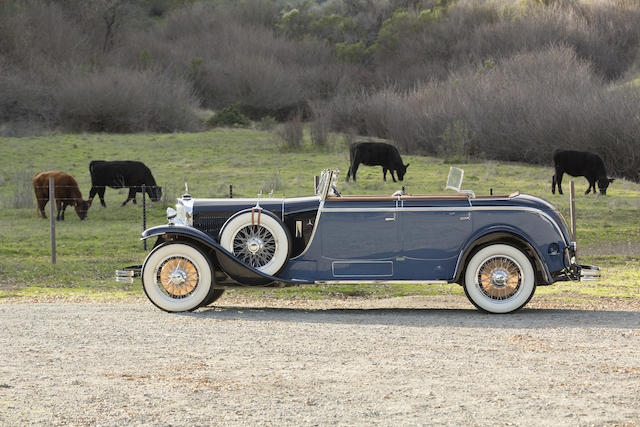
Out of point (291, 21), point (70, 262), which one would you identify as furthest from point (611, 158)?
point (291, 21)

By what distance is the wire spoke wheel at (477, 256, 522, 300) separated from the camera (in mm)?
11055

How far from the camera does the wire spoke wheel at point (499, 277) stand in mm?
11055

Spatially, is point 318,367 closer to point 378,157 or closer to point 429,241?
point 429,241

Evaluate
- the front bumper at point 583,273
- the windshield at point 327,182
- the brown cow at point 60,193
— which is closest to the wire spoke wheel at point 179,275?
the windshield at point 327,182

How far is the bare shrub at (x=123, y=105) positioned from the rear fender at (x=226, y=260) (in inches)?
1843

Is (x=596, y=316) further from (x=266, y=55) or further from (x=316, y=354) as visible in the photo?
(x=266, y=55)

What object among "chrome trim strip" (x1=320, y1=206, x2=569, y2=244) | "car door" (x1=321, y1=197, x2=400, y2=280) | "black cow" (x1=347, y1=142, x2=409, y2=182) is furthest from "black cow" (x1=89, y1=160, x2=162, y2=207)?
"chrome trim strip" (x1=320, y1=206, x2=569, y2=244)

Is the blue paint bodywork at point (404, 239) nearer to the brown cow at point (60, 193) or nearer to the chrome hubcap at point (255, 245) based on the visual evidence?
the chrome hubcap at point (255, 245)

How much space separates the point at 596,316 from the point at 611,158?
30483 millimetres

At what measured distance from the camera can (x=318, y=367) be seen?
8.12m

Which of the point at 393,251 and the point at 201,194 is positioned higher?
the point at 201,194

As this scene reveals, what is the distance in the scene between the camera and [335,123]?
5784 cm

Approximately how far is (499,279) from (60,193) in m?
17.8

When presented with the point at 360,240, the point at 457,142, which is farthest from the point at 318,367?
the point at 457,142
